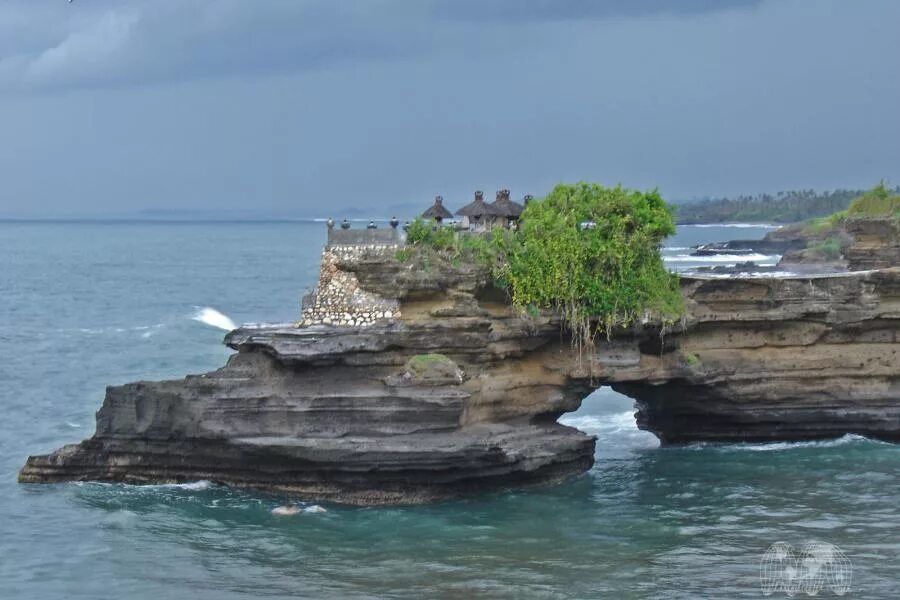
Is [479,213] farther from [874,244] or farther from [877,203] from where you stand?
[877,203]

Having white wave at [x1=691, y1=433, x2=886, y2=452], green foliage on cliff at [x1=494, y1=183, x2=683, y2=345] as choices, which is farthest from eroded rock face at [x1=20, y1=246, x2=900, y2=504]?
green foliage on cliff at [x1=494, y1=183, x2=683, y2=345]

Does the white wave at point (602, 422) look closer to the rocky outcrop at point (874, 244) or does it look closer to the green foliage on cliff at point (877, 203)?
the rocky outcrop at point (874, 244)

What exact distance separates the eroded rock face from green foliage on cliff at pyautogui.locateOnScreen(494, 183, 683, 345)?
60 cm

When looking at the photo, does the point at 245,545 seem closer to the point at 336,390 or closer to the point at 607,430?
the point at 336,390

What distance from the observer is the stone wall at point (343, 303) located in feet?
102

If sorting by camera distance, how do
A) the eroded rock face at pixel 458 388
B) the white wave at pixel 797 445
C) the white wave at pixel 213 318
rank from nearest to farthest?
the eroded rock face at pixel 458 388
the white wave at pixel 797 445
the white wave at pixel 213 318

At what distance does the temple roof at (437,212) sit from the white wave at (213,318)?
108 feet

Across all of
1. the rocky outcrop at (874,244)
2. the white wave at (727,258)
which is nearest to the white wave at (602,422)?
the rocky outcrop at (874,244)

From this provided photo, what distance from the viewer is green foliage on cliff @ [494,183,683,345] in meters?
31.9

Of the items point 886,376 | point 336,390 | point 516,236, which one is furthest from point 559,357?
point 886,376

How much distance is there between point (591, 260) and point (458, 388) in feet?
16.4

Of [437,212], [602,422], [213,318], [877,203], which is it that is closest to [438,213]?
[437,212]

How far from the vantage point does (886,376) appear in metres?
34.3

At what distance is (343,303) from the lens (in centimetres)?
3116
